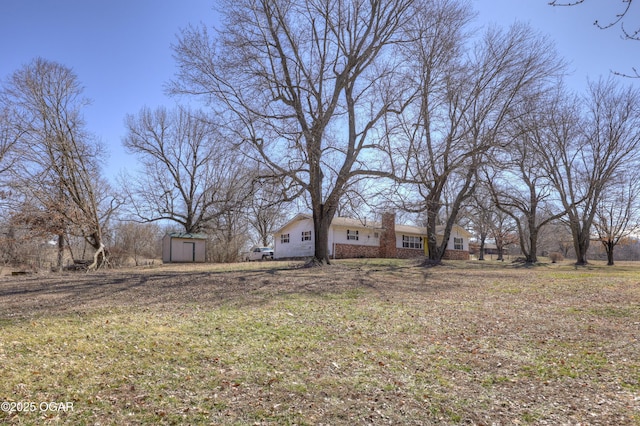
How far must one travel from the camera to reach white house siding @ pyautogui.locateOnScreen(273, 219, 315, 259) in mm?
30281

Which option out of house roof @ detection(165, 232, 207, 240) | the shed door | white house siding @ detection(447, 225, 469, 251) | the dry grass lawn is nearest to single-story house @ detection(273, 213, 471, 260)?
white house siding @ detection(447, 225, 469, 251)

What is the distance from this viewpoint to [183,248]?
30.2 meters

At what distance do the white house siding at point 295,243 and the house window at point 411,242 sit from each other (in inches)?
343

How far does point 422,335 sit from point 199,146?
30364mm

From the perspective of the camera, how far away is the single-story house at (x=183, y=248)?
29953mm

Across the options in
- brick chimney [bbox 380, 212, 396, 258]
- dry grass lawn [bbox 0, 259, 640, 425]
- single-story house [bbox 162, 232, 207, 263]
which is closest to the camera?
dry grass lawn [bbox 0, 259, 640, 425]

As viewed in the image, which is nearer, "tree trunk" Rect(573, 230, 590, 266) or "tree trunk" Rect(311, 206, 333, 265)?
"tree trunk" Rect(311, 206, 333, 265)

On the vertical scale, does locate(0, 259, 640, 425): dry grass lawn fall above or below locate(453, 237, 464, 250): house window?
below

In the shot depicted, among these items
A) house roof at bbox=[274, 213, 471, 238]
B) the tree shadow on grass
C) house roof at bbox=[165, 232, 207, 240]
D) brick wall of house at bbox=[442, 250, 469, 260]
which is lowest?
brick wall of house at bbox=[442, 250, 469, 260]

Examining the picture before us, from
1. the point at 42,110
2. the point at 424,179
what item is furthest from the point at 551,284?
the point at 42,110

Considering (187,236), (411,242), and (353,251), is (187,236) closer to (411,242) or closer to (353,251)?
(353,251)

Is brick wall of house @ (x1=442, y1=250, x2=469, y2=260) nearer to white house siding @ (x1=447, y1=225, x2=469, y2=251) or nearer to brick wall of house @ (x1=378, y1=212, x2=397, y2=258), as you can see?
white house siding @ (x1=447, y1=225, x2=469, y2=251)

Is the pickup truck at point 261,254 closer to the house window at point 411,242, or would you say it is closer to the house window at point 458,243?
the house window at point 411,242

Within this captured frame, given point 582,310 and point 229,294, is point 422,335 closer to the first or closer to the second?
point 582,310
